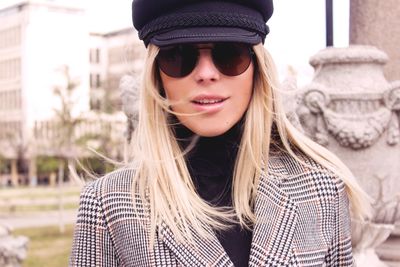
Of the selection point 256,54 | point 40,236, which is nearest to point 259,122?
point 256,54

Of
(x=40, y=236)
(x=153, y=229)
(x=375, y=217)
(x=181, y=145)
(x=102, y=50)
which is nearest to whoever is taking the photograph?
(x=153, y=229)

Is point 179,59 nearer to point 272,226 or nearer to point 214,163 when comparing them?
point 214,163

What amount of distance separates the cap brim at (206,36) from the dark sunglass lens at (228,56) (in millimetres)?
29

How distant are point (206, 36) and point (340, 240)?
0.58 meters

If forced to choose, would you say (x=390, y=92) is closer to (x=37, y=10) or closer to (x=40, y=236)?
(x=40, y=236)

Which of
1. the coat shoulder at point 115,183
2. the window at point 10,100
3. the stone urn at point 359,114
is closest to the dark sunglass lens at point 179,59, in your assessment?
the coat shoulder at point 115,183

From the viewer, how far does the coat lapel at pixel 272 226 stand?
166 cm

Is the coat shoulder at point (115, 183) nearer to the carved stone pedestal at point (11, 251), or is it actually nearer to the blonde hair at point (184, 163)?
the blonde hair at point (184, 163)

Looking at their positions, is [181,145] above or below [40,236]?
above

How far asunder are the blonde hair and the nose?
0.11 m

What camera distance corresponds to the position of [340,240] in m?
1.78

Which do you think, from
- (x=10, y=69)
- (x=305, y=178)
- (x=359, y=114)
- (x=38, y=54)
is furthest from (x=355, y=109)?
(x=10, y=69)

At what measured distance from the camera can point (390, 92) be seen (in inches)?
155

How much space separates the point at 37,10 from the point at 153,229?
54746 mm
